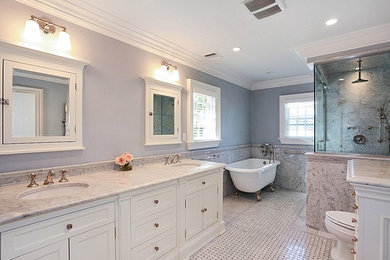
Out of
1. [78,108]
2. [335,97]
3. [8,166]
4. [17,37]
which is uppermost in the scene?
[17,37]

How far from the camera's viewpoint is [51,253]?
1.21 metres

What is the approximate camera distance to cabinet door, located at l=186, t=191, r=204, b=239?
2.19 meters

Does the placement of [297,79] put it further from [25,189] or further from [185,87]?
[25,189]

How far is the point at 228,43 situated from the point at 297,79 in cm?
247

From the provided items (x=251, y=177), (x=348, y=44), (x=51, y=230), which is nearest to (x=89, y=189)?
(x=51, y=230)

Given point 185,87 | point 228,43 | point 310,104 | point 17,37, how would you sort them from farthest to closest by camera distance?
1. point 310,104
2. point 185,87
3. point 228,43
4. point 17,37

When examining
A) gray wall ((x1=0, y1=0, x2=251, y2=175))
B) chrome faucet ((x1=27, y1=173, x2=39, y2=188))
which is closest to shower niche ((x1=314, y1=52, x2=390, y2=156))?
gray wall ((x1=0, y1=0, x2=251, y2=175))

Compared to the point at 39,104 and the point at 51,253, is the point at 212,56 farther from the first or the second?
the point at 51,253

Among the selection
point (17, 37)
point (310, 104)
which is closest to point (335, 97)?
point (310, 104)

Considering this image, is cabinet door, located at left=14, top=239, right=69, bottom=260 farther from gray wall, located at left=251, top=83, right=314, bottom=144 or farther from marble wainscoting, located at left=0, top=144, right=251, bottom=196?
gray wall, located at left=251, top=83, right=314, bottom=144

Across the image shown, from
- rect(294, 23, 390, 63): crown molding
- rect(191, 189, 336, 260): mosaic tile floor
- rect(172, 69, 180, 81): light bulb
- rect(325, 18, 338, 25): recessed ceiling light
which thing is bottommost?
rect(191, 189, 336, 260): mosaic tile floor

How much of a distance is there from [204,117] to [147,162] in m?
1.38

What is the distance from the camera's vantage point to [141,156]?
2.52m

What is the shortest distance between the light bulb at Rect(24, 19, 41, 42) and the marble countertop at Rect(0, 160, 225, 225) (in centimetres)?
117
